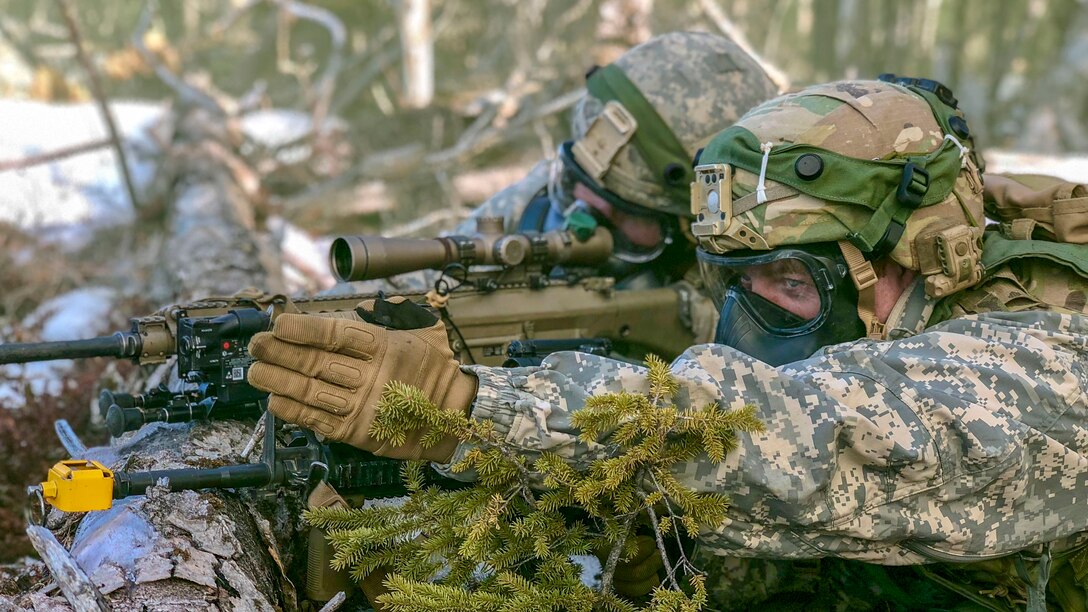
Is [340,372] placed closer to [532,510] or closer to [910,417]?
[532,510]

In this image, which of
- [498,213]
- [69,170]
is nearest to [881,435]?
[498,213]

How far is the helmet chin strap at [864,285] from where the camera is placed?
3.50m

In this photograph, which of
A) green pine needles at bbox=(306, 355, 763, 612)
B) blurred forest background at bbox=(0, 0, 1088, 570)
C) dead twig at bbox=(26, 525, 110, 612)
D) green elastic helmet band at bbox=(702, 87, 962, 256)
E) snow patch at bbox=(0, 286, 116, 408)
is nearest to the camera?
dead twig at bbox=(26, 525, 110, 612)

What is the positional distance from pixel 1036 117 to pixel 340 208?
12.7 meters

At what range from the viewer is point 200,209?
848 centimetres

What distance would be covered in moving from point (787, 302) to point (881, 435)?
83cm

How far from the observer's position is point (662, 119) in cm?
532

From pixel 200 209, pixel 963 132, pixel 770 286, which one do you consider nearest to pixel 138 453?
pixel 770 286

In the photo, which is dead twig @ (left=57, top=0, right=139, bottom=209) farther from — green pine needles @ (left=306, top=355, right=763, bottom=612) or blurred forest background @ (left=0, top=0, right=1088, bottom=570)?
green pine needles @ (left=306, top=355, right=763, bottom=612)

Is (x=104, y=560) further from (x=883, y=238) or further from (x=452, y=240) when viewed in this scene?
(x=883, y=238)

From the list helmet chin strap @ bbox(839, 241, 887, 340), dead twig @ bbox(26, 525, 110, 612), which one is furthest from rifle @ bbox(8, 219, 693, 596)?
helmet chin strap @ bbox(839, 241, 887, 340)

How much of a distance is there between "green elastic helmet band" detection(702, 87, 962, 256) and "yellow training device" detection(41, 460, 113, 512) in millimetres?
2255

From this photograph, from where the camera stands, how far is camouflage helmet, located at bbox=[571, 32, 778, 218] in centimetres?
530

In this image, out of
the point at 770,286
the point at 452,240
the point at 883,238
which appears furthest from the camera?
the point at 452,240
